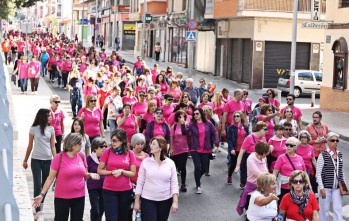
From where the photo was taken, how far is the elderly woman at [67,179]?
936cm

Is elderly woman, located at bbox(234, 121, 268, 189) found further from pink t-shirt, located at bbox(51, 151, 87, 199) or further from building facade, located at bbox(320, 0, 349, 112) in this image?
building facade, located at bbox(320, 0, 349, 112)

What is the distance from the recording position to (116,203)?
969cm

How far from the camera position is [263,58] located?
40500 mm

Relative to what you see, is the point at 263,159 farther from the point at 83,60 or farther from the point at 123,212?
the point at 83,60

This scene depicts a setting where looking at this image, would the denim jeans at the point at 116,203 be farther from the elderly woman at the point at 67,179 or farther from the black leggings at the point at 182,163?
the black leggings at the point at 182,163

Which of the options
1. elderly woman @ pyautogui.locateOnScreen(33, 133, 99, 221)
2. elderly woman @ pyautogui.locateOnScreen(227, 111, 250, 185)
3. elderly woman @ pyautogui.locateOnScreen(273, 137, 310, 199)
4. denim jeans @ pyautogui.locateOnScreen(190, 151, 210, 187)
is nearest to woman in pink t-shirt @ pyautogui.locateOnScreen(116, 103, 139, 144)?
denim jeans @ pyautogui.locateOnScreen(190, 151, 210, 187)

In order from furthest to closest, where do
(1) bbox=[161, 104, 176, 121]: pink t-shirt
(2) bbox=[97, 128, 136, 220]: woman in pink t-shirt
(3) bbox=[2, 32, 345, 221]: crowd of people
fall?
(1) bbox=[161, 104, 176, 121]: pink t-shirt < (2) bbox=[97, 128, 136, 220]: woman in pink t-shirt < (3) bbox=[2, 32, 345, 221]: crowd of people

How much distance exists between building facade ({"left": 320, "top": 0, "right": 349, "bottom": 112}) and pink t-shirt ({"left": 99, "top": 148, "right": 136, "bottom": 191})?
2126cm

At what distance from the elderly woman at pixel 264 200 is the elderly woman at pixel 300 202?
19 centimetres

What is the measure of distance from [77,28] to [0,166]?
5277 inches

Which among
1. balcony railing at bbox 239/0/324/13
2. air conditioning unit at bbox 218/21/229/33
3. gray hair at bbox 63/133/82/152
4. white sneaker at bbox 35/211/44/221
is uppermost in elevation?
balcony railing at bbox 239/0/324/13

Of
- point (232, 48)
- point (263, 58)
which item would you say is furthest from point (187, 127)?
Result: point (232, 48)

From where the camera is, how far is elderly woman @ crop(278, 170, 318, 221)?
8367 millimetres

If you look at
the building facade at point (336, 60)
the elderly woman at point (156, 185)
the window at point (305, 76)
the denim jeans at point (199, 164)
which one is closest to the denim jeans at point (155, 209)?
the elderly woman at point (156, 185)
